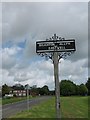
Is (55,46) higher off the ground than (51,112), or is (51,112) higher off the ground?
(55,46)

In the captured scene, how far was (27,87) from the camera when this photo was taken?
28203 millimetres

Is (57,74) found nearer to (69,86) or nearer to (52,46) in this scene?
(52,46)

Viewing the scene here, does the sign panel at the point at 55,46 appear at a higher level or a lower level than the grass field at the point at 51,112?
higher

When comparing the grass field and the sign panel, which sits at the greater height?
the sign panel

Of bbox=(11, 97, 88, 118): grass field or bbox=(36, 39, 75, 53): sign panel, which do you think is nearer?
bbox=(36, 39, 75, 53): sign panel

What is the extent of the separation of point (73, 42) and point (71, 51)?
36cm

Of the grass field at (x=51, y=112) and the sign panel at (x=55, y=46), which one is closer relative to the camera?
the sign panel at (x=55, y=46)

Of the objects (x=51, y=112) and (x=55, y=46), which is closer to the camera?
(x=55, y=46)

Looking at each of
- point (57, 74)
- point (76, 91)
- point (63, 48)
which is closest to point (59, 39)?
point (63, 48)

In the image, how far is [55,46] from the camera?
40.2ft

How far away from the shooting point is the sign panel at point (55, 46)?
12133 mm

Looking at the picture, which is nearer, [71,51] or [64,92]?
[71,51]

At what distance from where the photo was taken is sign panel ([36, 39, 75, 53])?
12.1 m

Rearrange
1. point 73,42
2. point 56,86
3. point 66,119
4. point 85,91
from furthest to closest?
point 85,91 → point 66,119 → point 56,86 → point 73,42
